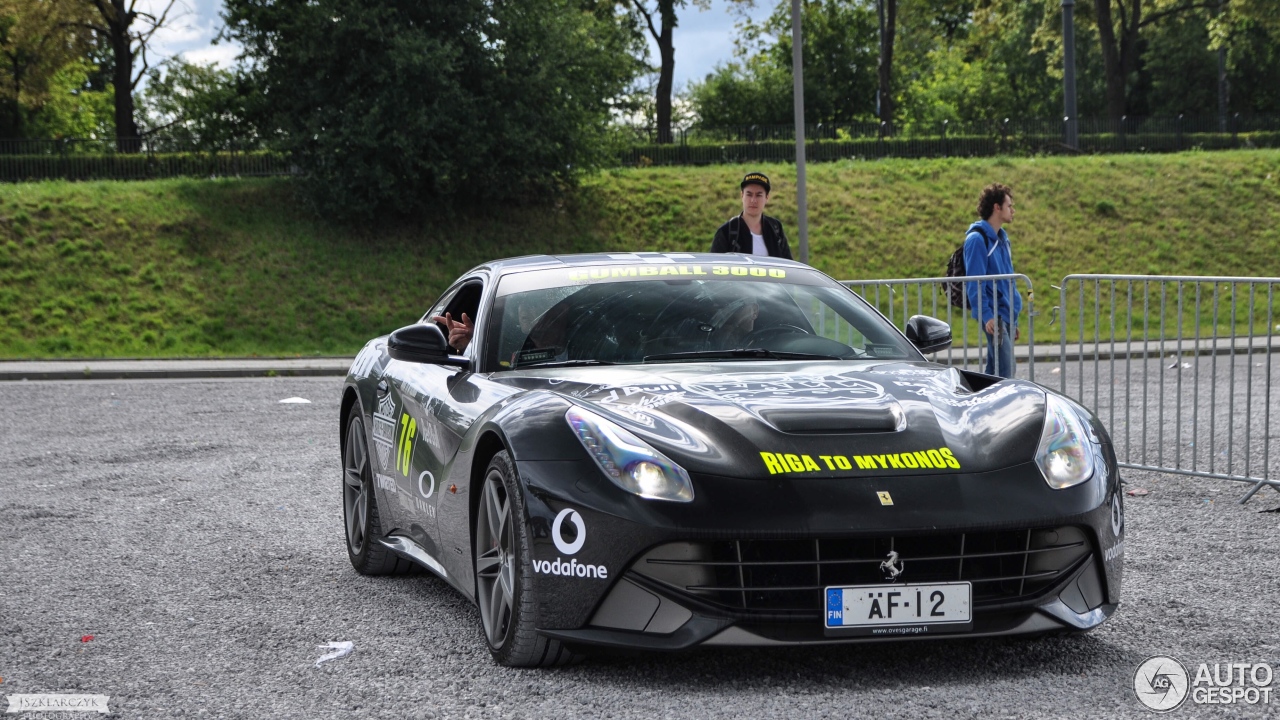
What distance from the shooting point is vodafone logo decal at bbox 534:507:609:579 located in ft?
13.5

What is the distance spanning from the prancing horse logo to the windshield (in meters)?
1.42

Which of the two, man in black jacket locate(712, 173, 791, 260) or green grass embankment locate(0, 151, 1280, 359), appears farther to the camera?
Answer: green grass embankment locate(0, 151, 1280, 359)

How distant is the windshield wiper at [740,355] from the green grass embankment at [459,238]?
829 inches

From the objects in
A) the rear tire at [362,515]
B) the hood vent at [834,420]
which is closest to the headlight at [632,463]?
the hood vent at [834,420]

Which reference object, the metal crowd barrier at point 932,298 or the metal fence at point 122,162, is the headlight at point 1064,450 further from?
the metal fence at point 122,162

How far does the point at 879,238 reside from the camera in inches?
1249

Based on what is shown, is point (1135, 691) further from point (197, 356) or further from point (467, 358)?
point (197, 356)

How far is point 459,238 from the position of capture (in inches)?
1249

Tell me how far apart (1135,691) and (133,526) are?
561 cm

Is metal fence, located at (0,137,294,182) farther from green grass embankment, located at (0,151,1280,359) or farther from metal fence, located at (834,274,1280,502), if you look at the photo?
metal fence, located at (834,274,1280,502)

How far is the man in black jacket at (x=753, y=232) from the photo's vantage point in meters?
9.73

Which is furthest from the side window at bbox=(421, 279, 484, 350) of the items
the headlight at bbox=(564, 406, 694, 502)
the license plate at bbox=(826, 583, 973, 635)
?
the license plate at bbox=(826, 583, 973, 635)

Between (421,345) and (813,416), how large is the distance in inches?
68.0

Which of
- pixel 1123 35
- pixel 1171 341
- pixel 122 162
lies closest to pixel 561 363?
pixel 1171 341
